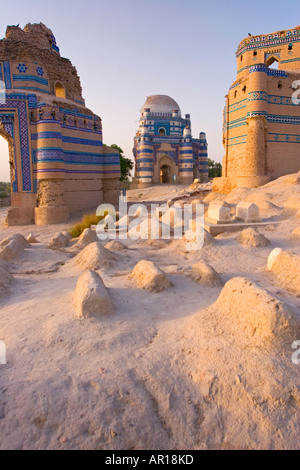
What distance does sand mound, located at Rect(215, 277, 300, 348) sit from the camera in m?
2.28

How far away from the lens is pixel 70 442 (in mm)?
1672

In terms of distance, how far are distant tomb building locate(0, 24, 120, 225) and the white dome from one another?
1376cm

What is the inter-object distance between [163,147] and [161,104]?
4624 mm

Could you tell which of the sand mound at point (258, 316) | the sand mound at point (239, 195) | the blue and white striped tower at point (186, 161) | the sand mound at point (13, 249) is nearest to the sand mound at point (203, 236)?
the sand mound at point (258, 316)

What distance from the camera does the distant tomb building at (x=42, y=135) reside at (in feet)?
34.7

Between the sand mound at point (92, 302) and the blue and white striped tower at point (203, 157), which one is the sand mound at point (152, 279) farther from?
the blue and white striped tower at point (203, 157)

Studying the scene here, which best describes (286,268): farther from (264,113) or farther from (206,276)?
(264,113)

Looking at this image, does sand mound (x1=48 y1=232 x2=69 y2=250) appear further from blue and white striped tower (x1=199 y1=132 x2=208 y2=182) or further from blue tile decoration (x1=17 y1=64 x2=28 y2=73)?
blue and white striped tower (x1=199 y1=132 x2=208 y2=182)

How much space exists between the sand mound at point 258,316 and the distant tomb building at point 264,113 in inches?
325

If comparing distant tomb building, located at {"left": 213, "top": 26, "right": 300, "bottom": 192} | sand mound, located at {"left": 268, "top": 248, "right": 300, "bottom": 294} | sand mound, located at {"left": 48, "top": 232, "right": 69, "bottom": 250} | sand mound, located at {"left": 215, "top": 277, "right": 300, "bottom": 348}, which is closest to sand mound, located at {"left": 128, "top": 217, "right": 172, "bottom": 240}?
sand mound, located at {"left": 48, "top": 232, "right": 69, "bottom": 250}
